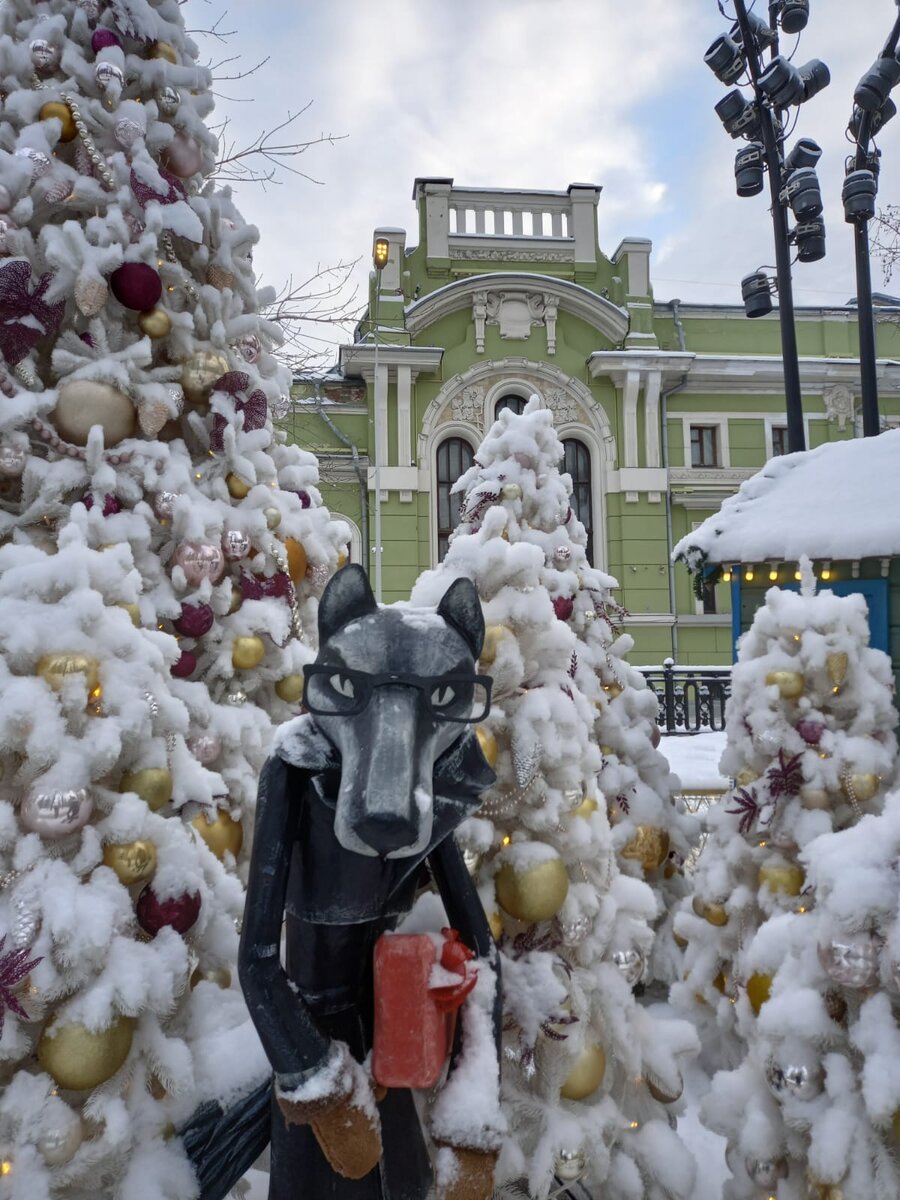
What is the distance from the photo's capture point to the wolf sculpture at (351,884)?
126 centimetres

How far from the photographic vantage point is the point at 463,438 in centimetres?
1454

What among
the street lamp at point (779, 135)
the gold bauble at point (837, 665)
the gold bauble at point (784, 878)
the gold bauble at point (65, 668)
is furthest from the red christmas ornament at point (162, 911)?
the street lamp at point (779, 135)

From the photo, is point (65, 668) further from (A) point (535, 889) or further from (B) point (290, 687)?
(A) point (535, 889)

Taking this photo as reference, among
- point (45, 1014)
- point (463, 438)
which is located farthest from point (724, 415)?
point (45, 1014)

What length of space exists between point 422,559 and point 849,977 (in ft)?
41.5

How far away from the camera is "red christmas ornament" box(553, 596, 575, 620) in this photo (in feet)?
11.5

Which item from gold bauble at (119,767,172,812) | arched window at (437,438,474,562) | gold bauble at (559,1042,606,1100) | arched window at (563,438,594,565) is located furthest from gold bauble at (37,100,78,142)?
arched window at (563,438,594,565)

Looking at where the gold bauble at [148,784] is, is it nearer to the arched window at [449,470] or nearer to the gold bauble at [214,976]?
the gold bauble at [214,976]

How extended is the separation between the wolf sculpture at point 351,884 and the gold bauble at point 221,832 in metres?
0.68

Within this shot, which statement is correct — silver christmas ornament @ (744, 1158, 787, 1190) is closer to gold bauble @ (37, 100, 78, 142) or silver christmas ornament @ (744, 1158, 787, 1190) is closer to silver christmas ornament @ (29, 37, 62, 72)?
gold bauble @ (37, 100, 78, 142)

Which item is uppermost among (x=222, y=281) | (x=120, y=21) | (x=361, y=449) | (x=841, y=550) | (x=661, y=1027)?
(x=361, y=449)

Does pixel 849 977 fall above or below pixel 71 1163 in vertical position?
above

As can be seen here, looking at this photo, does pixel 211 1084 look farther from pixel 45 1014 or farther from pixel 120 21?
pixel 120 21

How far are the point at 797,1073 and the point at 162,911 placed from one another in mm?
1443
